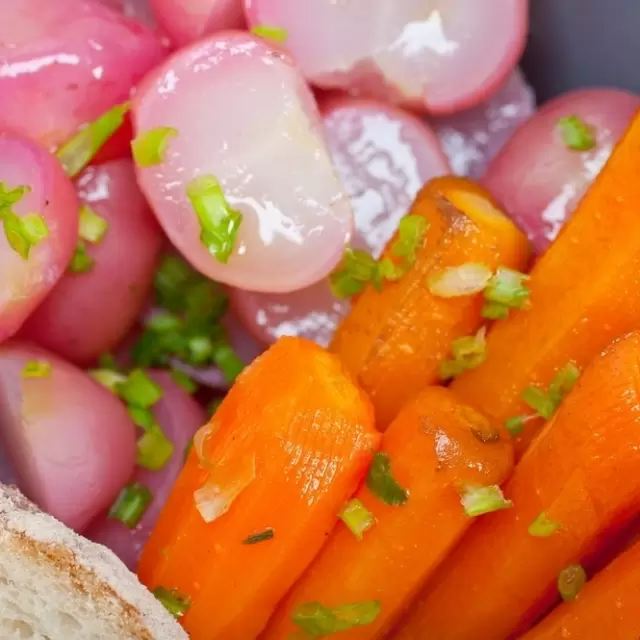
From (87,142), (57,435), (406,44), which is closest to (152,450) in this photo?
(57,435)

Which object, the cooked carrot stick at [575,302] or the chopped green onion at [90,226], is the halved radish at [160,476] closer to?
the chopped green onion at [90,226]

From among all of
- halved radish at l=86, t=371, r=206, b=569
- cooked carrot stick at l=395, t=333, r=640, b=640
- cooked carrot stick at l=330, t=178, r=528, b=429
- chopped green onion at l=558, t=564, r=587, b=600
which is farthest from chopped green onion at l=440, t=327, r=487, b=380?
halved radish at l=86, t=371, r=206, b=569

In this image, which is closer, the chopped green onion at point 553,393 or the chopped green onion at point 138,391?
the chopped green onion at point 553,393

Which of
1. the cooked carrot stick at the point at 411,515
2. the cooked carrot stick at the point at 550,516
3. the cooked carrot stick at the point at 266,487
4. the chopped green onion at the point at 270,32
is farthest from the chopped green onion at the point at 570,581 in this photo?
the chopped green onion at the point at 270,32

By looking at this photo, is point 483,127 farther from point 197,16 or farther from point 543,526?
point 543,526

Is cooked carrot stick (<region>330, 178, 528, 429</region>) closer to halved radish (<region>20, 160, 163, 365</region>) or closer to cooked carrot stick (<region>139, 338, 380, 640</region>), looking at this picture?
cooked carrot stick (<region>139, 338, 380, 640</region>)

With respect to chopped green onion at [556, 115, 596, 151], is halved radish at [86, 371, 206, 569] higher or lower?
lower
